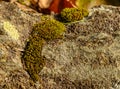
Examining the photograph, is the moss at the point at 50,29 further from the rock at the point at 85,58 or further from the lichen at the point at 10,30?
the lichen at the point at 10,30

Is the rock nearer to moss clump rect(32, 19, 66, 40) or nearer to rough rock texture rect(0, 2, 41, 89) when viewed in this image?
moss clump rect(32, 19, 66, 40)

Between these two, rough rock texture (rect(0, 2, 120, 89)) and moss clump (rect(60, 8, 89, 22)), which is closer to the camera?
rough rock texture (rect(0, 2, 120, 89))

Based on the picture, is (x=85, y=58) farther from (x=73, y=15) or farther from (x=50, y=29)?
(x=73, y=15)

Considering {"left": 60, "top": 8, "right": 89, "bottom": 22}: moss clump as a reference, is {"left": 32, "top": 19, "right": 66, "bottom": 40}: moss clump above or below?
below

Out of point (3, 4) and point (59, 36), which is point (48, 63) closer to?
point (59, 36)

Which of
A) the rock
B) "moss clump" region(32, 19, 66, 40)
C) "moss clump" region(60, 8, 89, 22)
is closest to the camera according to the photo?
the rock

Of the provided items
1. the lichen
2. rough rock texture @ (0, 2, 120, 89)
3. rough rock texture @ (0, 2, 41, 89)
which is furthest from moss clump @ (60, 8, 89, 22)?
the lichen

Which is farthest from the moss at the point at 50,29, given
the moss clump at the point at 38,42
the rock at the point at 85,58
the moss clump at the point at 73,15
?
the moss clump at the point at 73,15

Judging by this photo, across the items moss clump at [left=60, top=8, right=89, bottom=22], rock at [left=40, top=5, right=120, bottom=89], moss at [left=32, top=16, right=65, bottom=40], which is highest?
moss clump at [left=60, top=8, right=89, bottom=22]
